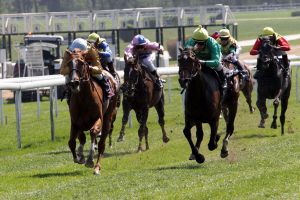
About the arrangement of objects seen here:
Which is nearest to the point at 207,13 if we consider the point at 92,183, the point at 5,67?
the point at 5,67

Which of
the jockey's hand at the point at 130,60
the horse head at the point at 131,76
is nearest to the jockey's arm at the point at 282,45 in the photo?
the horse head at the point at 131,76

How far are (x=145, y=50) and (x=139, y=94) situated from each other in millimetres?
761

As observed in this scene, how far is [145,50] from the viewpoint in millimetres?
15469

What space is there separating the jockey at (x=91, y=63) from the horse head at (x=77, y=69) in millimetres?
58

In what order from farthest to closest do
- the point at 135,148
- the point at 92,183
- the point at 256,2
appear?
the point at 256,2, the point at 135,148, the point at 92,183

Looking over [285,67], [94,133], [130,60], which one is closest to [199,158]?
[94,133]

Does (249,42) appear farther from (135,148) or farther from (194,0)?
(135,148)

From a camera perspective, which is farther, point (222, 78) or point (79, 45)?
point (222, 78)

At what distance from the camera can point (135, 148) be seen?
14.8 meters

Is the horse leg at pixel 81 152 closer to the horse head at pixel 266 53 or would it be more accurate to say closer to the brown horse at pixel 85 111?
the brown horse at pixel 85 111

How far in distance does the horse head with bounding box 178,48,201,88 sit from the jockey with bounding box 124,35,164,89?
12.3 feet

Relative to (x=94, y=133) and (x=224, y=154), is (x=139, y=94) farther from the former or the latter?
(x=94, y=133)

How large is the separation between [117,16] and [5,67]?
595 centimetres

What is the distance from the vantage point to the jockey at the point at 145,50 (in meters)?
15.3
